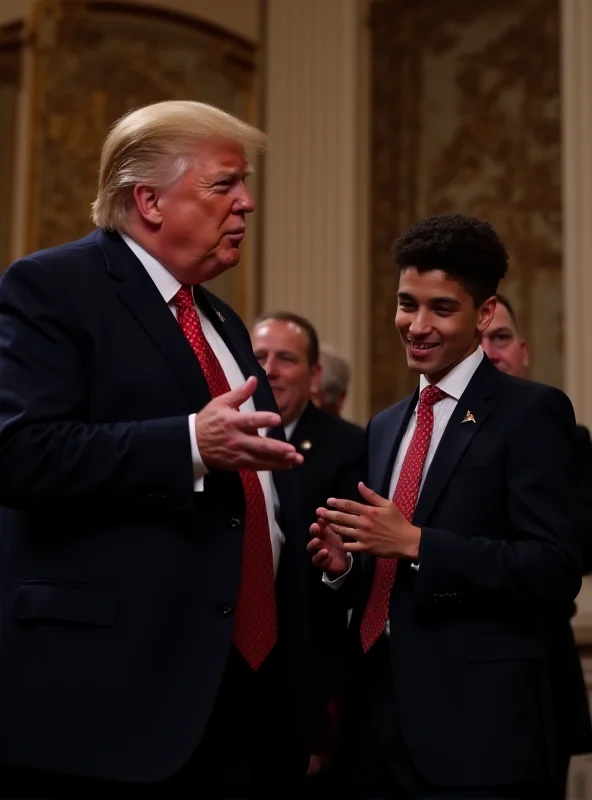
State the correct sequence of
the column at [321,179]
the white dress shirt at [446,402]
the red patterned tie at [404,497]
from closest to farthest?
1. the red patterned tie at [404,497]
2. the white dress shirt at [446,402]
3. the column at [321,179]

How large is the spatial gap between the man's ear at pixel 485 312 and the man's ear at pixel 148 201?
28.5 inches

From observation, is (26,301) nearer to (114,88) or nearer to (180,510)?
(180,510)

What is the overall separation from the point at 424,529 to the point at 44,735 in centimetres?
80

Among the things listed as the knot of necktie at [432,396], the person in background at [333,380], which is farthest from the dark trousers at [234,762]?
the person in background at [333,380]

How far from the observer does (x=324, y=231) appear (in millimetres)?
6625

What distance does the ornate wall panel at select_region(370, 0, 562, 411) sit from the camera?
629 cm

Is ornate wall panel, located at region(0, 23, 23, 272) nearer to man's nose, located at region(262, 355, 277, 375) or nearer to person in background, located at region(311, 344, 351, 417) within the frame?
person in background, located at region(311, 344, 351, 417)

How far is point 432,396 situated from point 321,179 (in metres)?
4.11

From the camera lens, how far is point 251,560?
7.84 feet

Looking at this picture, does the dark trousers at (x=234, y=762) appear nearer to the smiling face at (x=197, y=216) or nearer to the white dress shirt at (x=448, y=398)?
the white dress shirt at (x=448, y=398)

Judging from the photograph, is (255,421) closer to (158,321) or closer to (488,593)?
(158,321)

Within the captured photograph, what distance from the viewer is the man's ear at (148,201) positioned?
2480mm

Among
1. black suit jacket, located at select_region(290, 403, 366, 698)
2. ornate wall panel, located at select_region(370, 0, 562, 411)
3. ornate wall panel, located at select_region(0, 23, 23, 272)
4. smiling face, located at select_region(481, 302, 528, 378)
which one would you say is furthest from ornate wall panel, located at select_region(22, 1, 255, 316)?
smiling face, located at select_region(481, 302, 528, 378)

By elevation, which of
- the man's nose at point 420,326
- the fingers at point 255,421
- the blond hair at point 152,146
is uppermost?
the blond hair at point 152,146
